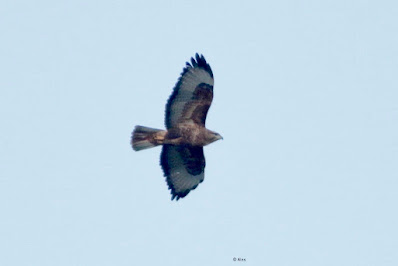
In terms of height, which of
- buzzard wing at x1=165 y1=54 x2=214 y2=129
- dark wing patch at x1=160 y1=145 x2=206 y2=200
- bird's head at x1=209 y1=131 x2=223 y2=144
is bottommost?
dark wing patch at x1=160 y1=145 x2=206 y2=200

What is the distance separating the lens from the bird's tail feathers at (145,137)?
2559 centimetres

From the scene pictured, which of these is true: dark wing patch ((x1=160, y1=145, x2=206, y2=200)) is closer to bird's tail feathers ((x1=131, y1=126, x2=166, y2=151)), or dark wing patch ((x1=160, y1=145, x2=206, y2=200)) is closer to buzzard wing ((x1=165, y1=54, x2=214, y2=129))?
bird's tail feathers ((x1=131, y1=126, x2=166, y2=151))

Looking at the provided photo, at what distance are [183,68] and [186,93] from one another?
1.67 feet

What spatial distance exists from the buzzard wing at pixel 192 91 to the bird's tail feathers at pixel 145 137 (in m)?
0.47

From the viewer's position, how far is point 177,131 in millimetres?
25594

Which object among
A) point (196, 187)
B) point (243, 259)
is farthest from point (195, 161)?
point (243, 259)

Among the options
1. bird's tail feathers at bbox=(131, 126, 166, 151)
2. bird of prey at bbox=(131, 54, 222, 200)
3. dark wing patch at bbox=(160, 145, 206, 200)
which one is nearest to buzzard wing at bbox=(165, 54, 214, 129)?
bird of prey at bbox=(131, 54, 222, 200)

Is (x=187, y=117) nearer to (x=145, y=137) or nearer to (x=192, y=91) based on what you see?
(x=192, y=91)

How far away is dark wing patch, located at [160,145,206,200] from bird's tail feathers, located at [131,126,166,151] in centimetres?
58

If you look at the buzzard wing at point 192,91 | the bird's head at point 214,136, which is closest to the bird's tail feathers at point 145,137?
the buzzard wing at point 192,91

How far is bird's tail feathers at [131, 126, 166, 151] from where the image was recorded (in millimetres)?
25594

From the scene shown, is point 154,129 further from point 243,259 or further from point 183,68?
point 243,259

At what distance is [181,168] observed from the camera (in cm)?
2630

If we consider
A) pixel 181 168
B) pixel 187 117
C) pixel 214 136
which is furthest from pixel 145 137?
pixel 214 136
